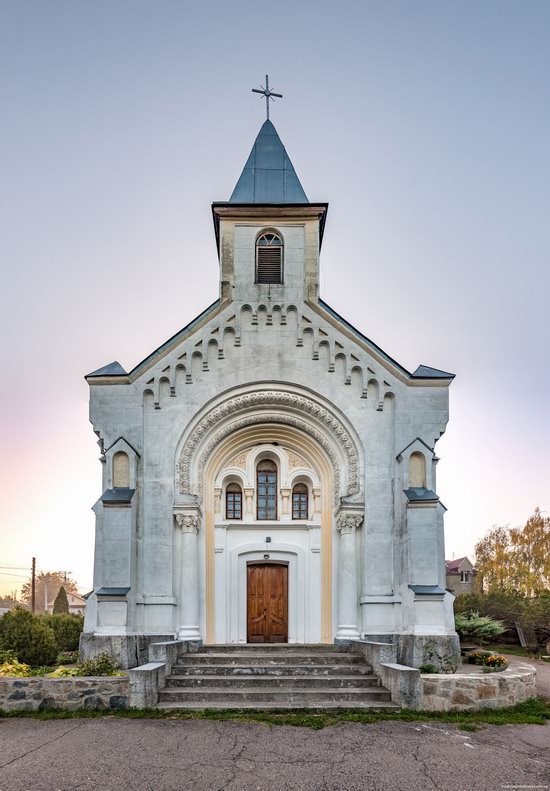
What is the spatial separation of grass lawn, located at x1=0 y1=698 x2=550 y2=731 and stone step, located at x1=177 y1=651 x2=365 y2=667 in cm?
250

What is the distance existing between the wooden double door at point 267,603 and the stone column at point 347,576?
1850 millimetres

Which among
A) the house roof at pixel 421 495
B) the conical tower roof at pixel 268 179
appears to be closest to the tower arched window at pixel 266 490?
the house roof at pixel 421 495

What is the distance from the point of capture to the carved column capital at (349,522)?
57.3 feet

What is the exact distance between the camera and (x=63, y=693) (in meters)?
12.8

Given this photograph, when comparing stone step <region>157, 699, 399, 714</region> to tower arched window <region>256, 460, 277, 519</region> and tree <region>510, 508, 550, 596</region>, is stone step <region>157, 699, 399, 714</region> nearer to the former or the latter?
tower arched window <region>256, 460, 277, 519</region>

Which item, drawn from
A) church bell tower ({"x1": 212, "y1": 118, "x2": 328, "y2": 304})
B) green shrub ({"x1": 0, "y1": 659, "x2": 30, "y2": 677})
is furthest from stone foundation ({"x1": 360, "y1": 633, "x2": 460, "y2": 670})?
church bell tower ({"x1": 212, "y1": 118, "x2": 328, "y2": 304})

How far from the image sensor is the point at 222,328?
18609 mm

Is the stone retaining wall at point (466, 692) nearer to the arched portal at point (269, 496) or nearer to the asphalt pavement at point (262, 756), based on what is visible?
the asphalt pavement at point (262, 756)

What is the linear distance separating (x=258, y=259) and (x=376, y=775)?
14682 mm

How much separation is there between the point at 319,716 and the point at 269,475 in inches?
317

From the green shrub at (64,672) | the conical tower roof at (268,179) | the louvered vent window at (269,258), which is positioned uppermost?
the conical tower roof at (268,179)

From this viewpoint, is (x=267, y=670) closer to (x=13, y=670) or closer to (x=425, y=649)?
(x=425, y=649)

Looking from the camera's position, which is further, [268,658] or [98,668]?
[268,658]

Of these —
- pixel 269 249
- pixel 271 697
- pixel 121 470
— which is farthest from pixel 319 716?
pixel 269 249
